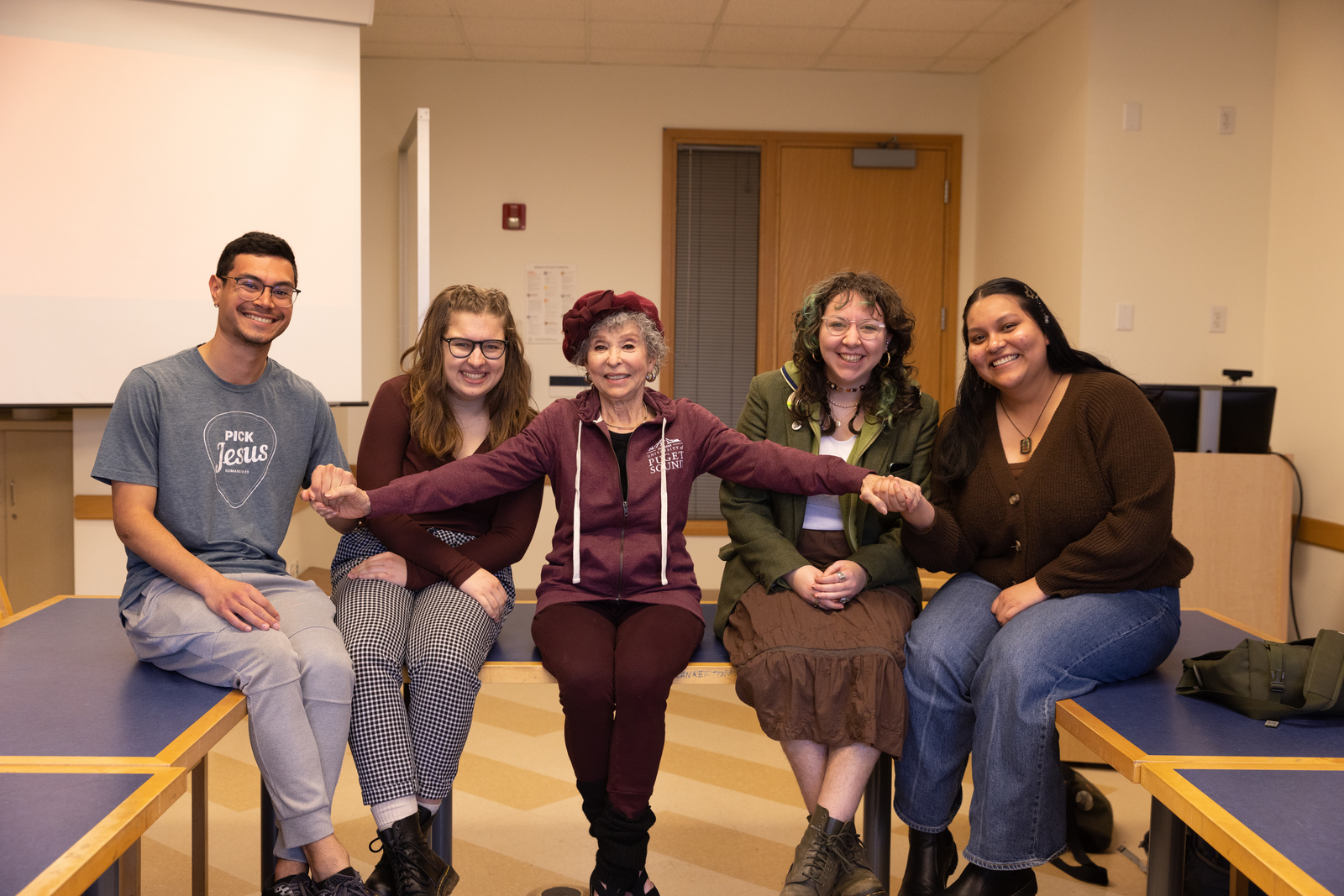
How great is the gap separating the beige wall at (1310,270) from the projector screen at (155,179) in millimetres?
3637

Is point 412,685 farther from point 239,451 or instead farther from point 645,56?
point 645,56

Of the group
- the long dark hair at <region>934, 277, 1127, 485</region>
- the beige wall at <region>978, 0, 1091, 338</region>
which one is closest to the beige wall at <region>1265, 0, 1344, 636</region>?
the beige wall at <region>978, 0, 1091, 338</region>

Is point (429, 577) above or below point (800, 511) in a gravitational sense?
below

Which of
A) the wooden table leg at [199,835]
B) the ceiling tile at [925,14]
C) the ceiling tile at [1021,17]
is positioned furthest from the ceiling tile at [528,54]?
Result: the wooden table leg at [199,835]

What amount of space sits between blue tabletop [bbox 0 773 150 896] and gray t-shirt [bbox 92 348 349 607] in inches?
25.1

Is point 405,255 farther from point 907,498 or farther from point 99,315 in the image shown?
point 907,498

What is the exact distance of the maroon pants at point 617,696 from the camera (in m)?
1.82

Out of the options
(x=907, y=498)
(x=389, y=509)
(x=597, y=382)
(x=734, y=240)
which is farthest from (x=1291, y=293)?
(x=389, y=509)

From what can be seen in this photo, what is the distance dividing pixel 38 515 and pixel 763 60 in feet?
12.9

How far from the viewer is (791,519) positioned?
2189mm

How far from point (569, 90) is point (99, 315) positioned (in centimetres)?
284

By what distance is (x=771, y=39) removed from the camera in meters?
4.86

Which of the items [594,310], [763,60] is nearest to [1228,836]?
[594,310]

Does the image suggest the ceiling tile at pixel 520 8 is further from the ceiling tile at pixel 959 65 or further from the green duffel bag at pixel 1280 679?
the green duffel bag at pixel 1280 679
